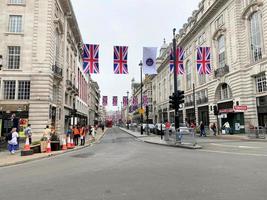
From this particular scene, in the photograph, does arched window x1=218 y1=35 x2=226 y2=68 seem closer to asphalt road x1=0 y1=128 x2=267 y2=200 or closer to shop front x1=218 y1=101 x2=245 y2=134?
shop front x1=218 y1=101 x2=245 y2=134

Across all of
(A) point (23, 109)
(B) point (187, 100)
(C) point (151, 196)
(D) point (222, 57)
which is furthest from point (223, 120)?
(C) point (151, 196)

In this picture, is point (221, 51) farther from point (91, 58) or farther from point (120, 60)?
point (91, 58)

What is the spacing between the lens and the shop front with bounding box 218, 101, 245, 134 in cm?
3409

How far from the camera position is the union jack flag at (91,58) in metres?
23.1

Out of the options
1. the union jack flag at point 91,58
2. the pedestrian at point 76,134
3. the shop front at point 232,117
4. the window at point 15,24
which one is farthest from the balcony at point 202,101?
the window at point 15,24

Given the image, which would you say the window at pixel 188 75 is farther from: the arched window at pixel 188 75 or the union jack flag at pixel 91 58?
the union jack flag at pixel 91 58

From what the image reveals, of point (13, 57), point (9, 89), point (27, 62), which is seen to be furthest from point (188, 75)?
point (9, 89)

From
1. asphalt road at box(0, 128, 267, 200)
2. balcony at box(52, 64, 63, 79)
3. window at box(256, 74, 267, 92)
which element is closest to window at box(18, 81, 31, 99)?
balcony at box(52, 64, 63, 79)

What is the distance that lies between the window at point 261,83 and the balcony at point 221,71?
5868 mm

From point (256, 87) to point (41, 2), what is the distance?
29173 mm

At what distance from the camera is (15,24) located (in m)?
29.7

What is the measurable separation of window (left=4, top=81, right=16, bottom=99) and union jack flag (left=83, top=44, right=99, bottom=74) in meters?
11.4

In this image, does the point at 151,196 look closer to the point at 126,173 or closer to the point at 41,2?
the point at 126,173

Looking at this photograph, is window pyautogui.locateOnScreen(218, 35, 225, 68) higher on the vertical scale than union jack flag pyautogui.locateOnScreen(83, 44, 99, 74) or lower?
higher
